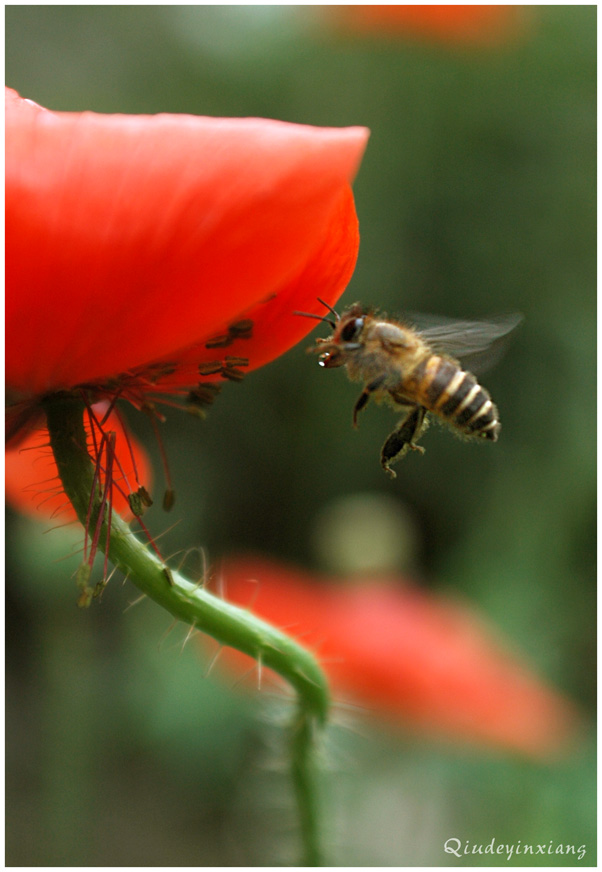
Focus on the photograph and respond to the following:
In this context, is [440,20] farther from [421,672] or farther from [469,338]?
[469,338]

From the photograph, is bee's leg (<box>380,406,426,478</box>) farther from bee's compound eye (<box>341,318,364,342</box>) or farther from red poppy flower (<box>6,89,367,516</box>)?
red poppy flower (<box>6,89,367,516</box>)

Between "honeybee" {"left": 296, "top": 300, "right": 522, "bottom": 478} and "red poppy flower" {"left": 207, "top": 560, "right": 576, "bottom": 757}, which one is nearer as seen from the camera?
"honeybee" {"left": 296, "top": 300, "right": 522, "bottom": 478}

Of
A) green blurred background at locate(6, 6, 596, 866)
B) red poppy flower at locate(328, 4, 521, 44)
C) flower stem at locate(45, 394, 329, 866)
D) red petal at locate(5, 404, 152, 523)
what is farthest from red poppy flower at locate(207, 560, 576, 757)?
red poppy flower at locate(328, 4, 521, 44)

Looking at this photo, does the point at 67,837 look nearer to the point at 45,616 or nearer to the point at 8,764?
the point at 45,616

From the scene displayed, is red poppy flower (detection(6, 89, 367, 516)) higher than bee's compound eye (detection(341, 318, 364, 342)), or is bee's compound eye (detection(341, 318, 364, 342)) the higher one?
red poppy flower (detection(6, 89, 367, 516))

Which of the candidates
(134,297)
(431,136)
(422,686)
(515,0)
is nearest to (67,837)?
(422,686)

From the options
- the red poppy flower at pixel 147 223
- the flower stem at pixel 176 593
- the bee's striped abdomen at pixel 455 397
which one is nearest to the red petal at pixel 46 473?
the flower stem at pixel 176 593

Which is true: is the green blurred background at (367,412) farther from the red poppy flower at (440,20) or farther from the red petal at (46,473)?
the red petal at (46,473)

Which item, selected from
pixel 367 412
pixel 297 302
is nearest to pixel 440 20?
pixel 367 412
